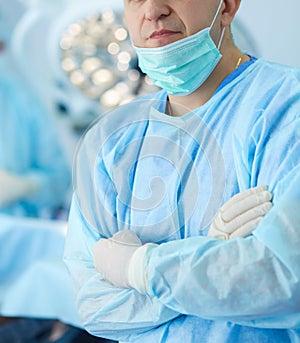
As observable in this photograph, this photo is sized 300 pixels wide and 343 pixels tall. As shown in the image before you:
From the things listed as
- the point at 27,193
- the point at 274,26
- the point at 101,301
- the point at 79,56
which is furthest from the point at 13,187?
the point at 101,301

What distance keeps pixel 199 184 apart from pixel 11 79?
9.19 feet

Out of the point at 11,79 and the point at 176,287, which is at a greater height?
the point at 176,287

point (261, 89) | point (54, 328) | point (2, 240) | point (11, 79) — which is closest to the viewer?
point (261, 89)

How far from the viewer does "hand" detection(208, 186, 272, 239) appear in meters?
0.91

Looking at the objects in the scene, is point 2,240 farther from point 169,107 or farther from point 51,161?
point 169,107

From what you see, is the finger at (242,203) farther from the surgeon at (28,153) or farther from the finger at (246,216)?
the surgeon at (28,153)

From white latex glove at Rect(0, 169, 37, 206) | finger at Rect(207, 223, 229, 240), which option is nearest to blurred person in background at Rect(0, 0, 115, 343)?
white latex glove at Rect(0, 169, 37, 206)

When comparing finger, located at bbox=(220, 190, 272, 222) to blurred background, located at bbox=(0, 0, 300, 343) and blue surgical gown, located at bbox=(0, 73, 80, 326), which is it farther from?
blue surgical gown, located at bbox=(0, 73, 80, 326)

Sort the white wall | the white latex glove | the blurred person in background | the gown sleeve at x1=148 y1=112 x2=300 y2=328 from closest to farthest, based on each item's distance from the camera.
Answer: the gown sleeve at x1=148 y1=112 x2=300 y2=328 < the white wall < the blurred person in background < the white latex glove

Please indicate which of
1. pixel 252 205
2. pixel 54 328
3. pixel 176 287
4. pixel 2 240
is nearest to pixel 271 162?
pixel 252 205

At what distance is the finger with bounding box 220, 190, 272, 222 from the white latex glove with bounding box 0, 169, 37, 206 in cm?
266

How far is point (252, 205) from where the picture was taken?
91 cm

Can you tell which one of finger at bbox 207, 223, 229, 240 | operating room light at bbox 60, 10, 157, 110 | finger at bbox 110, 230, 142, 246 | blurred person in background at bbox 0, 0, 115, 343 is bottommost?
blurred person in background at bbox 0, 0, 115, 343

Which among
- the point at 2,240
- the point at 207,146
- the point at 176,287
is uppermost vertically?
the point at 207,146
